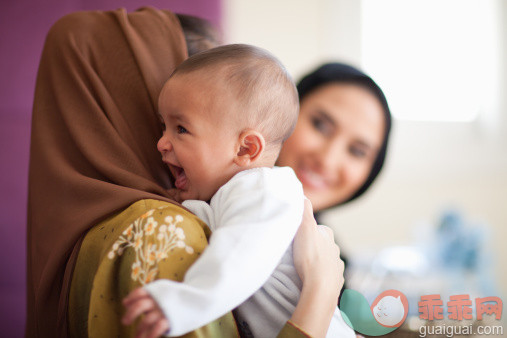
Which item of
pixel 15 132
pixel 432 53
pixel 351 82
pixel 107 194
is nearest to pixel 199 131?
pixel 107 194

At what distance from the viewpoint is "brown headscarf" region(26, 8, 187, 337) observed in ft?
2.75

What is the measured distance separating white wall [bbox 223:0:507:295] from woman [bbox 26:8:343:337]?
2473 millimetres

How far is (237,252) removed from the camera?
2.06 feet

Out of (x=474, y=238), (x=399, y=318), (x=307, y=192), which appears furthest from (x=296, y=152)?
(x=474, y=238)

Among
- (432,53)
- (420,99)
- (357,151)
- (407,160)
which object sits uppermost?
(357,151)

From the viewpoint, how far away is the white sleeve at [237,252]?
1.92 ft

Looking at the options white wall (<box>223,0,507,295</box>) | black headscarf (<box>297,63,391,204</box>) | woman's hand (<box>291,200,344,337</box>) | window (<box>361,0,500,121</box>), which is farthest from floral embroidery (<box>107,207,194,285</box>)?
window (<box>361,0,500,121</box>)

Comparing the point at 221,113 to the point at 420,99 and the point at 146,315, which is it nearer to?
the point at 146,315

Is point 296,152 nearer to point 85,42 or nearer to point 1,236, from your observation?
point 85,42

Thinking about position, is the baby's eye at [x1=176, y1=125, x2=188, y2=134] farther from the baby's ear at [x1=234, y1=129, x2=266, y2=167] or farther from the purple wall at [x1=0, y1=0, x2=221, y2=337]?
the purple wall at [x1=0, y1=0, x2=221, y2=337]

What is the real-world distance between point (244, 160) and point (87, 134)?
1.10 ft

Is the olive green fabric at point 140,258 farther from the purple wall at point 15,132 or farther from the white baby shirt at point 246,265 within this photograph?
the purple wall at point 15,132

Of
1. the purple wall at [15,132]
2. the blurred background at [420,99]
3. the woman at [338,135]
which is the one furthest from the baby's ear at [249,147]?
the blurred background at [420,99]

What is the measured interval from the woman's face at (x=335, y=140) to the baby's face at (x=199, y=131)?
79 centimetres
